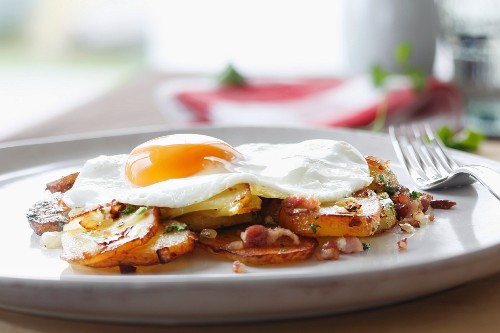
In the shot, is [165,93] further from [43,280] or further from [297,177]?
[43,280]

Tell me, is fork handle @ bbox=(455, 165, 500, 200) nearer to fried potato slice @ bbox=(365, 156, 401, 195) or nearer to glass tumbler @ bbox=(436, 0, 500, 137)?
fried potato slice @ bbox=(365, 156, 401, 195)

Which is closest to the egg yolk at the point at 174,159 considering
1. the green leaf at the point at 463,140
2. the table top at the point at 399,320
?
the table top at the point at 399,320

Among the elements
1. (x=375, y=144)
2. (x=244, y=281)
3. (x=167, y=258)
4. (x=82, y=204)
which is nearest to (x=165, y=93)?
(x=375, y=144)

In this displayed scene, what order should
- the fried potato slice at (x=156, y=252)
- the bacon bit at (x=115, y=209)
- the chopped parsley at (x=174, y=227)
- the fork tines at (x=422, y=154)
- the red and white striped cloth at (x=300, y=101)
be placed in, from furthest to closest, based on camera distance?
the red and white striped cloth at (x=300, y=101), the fork tines at (x=422, y=154), the bacon bit at (x=115, y=209), the chopped parsley at (x=174, y=227), the fried potato slice at (x=156, y=252)

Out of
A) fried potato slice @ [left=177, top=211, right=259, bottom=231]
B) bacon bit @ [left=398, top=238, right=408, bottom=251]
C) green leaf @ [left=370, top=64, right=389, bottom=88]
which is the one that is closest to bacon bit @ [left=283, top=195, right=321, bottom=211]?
fried potato slice @ [left=177, top=211, right=259, bottom=231]

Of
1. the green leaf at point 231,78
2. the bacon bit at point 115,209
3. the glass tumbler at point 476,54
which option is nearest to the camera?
the bacon bit at point 115,209

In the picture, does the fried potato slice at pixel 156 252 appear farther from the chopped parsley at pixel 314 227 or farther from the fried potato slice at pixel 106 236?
the chopped parsley at pixel 314 227
